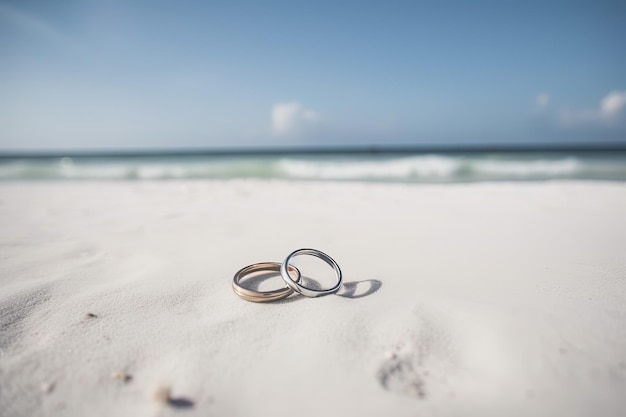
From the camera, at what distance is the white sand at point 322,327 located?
108 cm

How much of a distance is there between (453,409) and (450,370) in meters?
0.18

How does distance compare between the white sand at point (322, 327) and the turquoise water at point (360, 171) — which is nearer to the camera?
the white sand at point (322, 327)

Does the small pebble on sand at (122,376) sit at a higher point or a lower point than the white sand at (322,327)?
lower

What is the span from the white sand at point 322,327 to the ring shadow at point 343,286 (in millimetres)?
17

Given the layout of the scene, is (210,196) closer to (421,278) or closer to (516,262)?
(421,278)

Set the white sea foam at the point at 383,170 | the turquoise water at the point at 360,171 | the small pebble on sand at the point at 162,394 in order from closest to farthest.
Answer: the small pebble on sand at the point at 162,394, the turquoise water at the point at 360,171, the white sea foam at the point at 383,170

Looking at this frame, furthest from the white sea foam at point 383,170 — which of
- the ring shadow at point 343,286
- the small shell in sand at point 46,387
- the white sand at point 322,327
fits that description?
the small shell in sand at point 46,387

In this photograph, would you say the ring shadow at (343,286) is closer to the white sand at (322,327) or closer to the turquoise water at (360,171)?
the white sand at (322,327)

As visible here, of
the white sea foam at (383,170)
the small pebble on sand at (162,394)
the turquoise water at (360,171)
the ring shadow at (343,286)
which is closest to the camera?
the small pebble on sand at (162,394)

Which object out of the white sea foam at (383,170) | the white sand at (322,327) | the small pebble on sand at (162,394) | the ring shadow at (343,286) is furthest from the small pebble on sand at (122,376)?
the white sea foam at (383,170)

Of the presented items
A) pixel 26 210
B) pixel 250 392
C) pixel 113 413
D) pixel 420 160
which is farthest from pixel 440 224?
pixel 420 160

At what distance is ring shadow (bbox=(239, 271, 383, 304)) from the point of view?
5.99 feet

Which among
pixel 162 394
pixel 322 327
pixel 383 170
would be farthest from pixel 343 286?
pixel 383 170

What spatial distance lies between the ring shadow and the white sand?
0.02m
